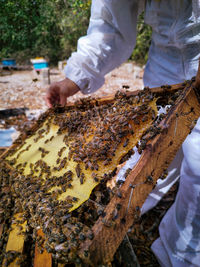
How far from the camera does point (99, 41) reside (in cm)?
313

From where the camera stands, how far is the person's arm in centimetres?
304

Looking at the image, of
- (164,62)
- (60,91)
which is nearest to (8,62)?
(60,91)

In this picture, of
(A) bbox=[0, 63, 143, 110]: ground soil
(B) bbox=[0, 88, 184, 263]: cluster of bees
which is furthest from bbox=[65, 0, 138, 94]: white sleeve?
(A) bbox=[0, 63, 143, 110]: ground soil

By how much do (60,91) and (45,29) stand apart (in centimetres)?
1439

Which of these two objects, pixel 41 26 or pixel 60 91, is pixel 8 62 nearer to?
pixel 41 26

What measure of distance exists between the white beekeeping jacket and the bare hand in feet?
0.40

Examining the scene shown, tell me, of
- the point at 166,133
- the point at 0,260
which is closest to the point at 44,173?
the point at 0,260

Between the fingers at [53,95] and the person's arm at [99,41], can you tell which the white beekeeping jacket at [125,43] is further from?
the fingers at [53,95]

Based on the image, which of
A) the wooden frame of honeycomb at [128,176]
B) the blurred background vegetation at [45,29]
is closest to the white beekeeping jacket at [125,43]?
the wooden frame of honeycomb at [128,176]

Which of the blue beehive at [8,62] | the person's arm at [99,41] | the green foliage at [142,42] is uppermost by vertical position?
the person's arm at [99,41]

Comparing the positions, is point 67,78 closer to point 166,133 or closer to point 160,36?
point 160,36

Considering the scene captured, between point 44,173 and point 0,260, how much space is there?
884mm

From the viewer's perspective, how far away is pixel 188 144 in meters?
2.23

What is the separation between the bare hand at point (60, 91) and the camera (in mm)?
3014
